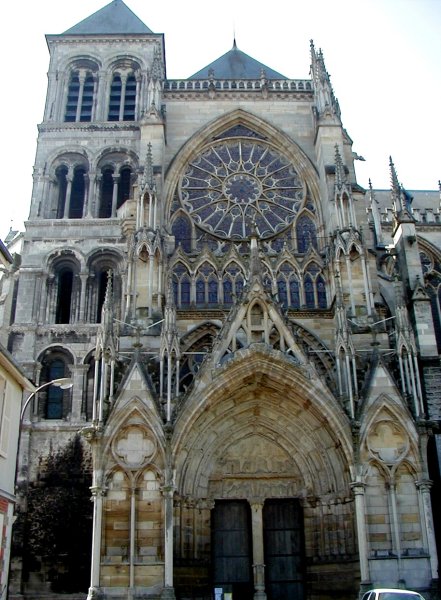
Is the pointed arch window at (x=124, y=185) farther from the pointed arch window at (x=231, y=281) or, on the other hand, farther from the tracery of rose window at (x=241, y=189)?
the pointed arch window at (x=231, y=281)

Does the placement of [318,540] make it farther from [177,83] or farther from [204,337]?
[177,83]

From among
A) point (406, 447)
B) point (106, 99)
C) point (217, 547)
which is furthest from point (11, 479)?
point (106, 99)

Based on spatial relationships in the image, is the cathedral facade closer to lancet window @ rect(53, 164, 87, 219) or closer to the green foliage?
lancet window @ rect(53, 164, 87, 219)

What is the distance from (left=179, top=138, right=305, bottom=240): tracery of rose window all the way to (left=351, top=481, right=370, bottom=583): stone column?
33.9 ft

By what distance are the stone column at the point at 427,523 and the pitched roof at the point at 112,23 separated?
24.5 m

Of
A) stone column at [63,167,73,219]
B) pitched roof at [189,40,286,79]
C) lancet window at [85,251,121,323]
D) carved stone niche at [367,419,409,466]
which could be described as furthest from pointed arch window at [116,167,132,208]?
carved stone niche at [367,419,409,466]

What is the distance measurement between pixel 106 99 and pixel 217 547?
20.2 metres

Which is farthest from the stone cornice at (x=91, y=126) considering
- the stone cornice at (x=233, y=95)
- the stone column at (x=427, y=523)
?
the stone column at (x=427, y=523)

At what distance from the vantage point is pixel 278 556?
1958 cm

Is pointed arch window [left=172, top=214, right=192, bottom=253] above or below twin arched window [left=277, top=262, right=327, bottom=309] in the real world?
above

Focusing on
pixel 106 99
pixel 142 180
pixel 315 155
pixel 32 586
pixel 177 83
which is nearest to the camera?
pixel 32 586

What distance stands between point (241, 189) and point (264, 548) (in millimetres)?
12865

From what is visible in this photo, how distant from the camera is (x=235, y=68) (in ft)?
107

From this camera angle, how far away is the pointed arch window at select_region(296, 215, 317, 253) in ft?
81.8
